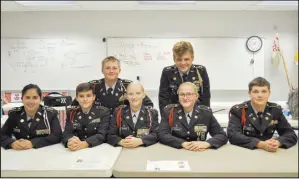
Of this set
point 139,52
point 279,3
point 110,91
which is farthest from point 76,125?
point 279,3

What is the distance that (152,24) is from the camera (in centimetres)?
516

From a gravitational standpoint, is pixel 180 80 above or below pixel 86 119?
above

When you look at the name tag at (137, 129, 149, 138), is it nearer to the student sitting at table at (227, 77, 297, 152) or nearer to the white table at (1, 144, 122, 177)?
the white table at (1, 144, 122, 177)

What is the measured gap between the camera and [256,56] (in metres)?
5.14

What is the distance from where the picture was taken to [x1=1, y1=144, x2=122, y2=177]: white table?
4.46 feet

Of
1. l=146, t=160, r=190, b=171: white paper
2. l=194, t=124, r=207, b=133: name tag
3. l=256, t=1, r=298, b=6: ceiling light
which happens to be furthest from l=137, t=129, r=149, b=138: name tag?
l=256, t=1, r=298, b=6: ceiling light

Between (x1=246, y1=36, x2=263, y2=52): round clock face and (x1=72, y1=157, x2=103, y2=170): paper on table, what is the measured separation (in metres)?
4.35

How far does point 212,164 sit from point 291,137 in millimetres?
762

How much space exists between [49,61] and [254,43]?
12.7 ft

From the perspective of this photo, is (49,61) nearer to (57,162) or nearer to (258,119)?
(57,162)

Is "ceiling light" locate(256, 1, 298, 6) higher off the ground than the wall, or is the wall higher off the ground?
"ceiling light" locate(256, 1, 298, 6)

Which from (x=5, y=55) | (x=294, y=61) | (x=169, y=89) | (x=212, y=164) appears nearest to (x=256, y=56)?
(x=294, y=61)

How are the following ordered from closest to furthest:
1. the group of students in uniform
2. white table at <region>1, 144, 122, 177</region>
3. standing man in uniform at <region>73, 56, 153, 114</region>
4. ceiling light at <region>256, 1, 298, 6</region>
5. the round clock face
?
white table at <region>1, 144, 122, 177</region> → the group of students in uniform → standing man in uniform at <region>73, 56, 153, 114</region> → ceiling light at <region>256, 1, 298, 6</region> → the round clock face

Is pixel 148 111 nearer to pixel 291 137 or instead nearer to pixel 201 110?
pixel 201 110
